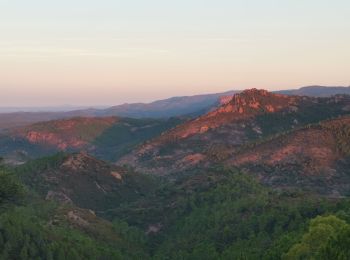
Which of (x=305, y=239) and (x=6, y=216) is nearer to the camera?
(x=305, y=239)

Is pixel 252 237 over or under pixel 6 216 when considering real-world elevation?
under

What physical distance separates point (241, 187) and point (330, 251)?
12116 cm

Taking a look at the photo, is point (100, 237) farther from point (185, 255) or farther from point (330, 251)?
point (330, 251)

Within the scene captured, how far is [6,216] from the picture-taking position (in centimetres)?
10562

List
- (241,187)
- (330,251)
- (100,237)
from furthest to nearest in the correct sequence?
(241,187)
(100,237)
(330,251)

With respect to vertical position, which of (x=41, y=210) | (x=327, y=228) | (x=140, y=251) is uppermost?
(x=327, y=228)

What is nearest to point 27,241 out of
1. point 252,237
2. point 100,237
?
point 100,237

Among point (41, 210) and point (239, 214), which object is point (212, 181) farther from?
point (41, 210)

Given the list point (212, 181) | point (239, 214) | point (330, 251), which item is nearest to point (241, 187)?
point (212, 181)

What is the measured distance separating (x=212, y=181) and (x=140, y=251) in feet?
179

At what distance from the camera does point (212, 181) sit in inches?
7156

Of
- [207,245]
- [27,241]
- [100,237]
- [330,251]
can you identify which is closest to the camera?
[330,251]

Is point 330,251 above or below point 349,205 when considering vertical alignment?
above

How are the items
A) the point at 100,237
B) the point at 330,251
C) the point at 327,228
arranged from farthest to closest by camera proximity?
the point at 100,237
the point at 327,228
the point at 330,251
